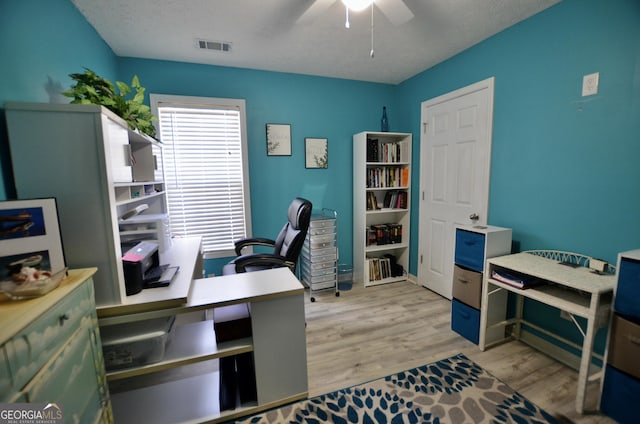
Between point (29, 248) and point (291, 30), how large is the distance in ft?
7.12

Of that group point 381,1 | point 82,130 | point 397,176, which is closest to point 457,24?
point 381,1

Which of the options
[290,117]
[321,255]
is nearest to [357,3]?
[290,117]

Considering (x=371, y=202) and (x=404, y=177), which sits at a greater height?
(x=404, y=177)

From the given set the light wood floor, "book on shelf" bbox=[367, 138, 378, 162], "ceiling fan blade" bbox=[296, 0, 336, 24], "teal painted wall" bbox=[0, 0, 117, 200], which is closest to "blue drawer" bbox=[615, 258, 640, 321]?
the light wood floor

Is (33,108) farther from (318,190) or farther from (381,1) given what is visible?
(318,190)

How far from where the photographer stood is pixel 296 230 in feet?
7.88

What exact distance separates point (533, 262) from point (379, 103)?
2547 millimetres

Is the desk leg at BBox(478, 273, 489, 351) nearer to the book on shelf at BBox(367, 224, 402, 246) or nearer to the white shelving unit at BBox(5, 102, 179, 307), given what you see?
the book on shelf at BBox(367, 224, 402, 246)

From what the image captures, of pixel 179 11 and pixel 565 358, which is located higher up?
pixel 179 11

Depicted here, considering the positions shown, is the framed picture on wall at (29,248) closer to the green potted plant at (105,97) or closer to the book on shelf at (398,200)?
the green potted plant at (105,97)

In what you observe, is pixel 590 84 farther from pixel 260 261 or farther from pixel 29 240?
pixel 29 240

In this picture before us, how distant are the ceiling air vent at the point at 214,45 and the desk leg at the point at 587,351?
3.19 meters

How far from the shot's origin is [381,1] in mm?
1514

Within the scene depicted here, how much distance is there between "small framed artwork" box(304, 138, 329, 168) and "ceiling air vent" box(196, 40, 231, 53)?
4.00ft
